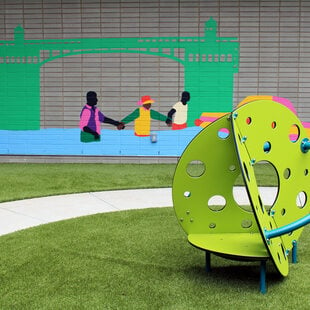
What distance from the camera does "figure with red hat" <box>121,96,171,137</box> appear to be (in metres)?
13.4

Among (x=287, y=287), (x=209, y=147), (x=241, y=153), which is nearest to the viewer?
(x=241, y=153)

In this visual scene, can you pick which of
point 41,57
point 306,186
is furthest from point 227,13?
point 306,186

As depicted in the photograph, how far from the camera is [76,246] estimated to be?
18.5 ft

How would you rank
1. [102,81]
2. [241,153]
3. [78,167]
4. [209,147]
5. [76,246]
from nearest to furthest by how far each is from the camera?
[241,153], [209,147], [76,246], [78,167], [102,81]

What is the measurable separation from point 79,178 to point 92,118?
329 cm

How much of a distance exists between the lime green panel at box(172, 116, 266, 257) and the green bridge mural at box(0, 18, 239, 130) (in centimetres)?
844

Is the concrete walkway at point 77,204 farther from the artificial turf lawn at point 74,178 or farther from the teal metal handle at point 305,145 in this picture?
the teal metal handle at point 305,145

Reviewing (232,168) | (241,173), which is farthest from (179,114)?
(241,173)

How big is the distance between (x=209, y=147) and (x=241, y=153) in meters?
0.71

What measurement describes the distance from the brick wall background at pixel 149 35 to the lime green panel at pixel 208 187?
8597mm

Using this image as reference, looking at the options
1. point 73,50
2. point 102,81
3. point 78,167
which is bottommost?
point 78,167

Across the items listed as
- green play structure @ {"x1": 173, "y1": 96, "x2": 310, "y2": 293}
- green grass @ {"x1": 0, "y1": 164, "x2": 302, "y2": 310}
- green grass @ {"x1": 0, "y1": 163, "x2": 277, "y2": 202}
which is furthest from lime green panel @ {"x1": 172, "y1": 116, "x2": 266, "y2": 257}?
green grass @ {"x1": 0, "y1": 163, "x2": 277, "y2": 202}

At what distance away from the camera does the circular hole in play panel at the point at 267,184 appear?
8180 millimetres

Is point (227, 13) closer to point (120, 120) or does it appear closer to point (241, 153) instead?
point (120, 120)
